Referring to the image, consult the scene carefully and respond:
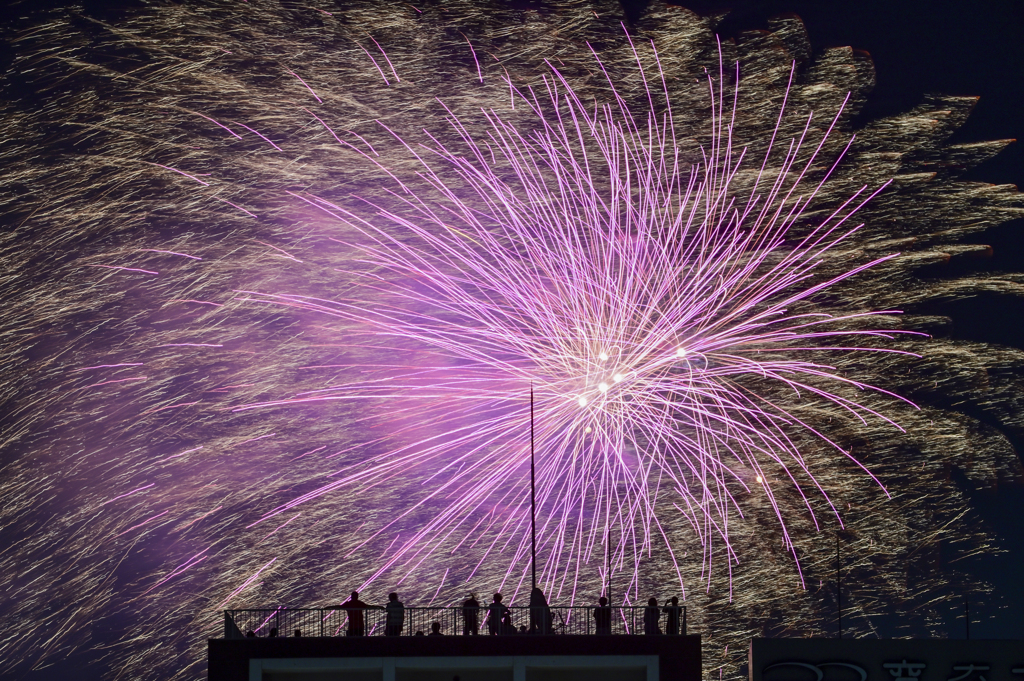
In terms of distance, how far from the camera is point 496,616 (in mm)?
29938

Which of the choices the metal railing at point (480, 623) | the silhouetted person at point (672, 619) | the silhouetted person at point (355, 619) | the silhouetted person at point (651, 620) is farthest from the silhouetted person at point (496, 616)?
the silhouetted person at point (672, 619)

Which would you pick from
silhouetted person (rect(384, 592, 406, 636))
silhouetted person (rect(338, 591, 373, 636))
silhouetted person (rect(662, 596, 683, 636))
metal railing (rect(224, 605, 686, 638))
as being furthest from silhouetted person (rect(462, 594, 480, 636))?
silhouetted person (rect(662, 596, 683, 636))

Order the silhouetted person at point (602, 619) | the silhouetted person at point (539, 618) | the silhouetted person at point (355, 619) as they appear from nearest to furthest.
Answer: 1. the silhouetted person at point (539, 618)
2. the silhouetted person at point (602, 619)
3. the silhouetted person at point (355, 619)

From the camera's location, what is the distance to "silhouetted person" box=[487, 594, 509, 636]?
29828 millimetres

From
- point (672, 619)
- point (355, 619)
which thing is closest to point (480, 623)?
point (355, 619)

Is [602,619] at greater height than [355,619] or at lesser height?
greater

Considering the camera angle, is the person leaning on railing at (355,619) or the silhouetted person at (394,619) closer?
the silhouetted person at (394,619)

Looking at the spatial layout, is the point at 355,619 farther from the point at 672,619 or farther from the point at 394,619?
the point at 672,619

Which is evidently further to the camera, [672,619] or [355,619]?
[355,619]

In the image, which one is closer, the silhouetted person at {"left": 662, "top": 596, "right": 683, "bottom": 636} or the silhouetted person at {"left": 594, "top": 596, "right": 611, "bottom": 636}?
the silhouetted person at {"left": 662, "top": 596, "right": 683, "bottom": 636}

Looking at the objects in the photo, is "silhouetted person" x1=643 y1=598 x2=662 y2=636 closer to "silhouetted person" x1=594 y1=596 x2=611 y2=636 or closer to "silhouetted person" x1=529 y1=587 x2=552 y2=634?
"silhouetted person" x1=594 y1=596 x2=611 y2=636

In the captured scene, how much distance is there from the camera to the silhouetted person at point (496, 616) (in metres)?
29.8

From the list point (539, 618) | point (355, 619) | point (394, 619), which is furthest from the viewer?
point (355, 619)

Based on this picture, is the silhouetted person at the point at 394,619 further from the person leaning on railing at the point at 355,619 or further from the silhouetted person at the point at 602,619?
the silhouetted person at the point at 602,619
